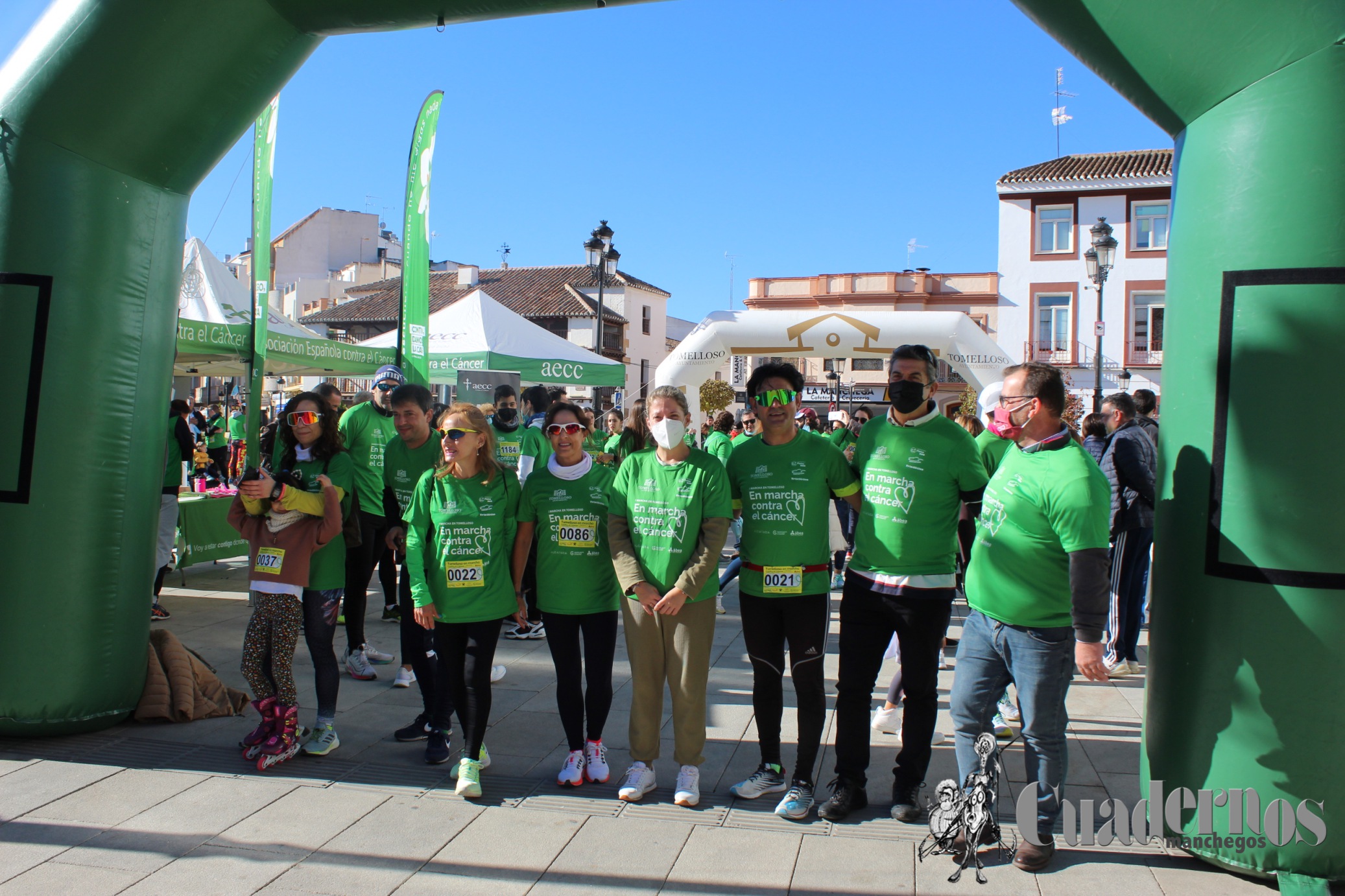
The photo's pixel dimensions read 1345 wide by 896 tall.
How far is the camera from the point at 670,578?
374cm

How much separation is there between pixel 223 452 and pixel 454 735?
54.2 feet

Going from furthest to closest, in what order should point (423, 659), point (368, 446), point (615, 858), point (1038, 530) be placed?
1. point (368, 446)
2. point (423, 659)
3. point (615, 858)
4. point (1038, 530)

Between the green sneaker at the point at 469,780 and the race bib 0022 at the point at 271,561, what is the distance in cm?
123

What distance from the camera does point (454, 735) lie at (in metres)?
4.74

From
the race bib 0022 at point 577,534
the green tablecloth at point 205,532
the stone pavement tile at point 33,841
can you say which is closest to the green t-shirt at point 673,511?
the race bib 0022 at point 577,534

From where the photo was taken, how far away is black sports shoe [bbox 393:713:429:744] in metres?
4.55

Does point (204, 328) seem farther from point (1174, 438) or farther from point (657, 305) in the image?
point (657, 305)

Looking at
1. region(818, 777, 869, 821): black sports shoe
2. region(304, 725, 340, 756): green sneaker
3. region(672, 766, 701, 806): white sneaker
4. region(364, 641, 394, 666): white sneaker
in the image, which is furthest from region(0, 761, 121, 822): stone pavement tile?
region(818, 777, 869, 821): black sports shoe

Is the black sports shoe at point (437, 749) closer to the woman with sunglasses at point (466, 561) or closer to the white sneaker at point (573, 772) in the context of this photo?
the woman with sunglasses at point (466, 561)

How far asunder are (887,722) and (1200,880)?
1864 millimetres

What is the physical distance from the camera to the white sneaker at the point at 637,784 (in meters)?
3.77

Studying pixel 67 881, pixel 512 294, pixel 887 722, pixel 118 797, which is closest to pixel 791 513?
pixel 887 722

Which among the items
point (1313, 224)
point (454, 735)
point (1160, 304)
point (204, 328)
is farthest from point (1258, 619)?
point (1160, 304)

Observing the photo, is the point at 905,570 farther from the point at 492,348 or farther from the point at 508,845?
the point at 492,348
